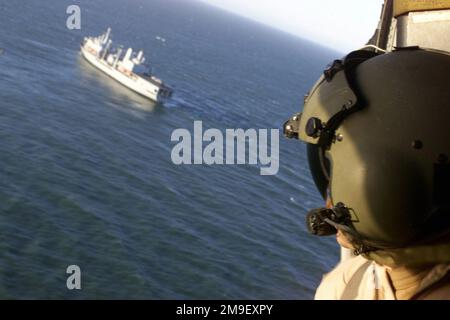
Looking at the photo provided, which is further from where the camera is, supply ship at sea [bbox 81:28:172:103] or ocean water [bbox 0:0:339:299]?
supply ship at sea [bbox 81:28:172:103]

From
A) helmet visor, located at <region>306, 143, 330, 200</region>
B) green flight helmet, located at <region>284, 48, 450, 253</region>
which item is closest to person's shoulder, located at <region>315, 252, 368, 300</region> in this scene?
green flight helmet, located at <region>284, 48, 450, 253</region>

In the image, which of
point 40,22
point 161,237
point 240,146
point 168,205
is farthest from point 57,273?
point 40,22

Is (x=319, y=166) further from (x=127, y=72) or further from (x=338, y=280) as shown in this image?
(x=127, y=72)

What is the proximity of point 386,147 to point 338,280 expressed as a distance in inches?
42.1

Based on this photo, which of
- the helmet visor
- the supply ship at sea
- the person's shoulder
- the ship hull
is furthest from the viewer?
the supply ship at sea

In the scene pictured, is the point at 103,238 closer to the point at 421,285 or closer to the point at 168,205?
the point at 168,205

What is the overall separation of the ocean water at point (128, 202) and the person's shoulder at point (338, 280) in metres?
27.2

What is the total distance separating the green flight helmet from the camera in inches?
98.7

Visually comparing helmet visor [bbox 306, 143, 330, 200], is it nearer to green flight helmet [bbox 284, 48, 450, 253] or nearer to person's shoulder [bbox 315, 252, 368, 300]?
green flight helmet [bbox 284, 48, 450, 253]

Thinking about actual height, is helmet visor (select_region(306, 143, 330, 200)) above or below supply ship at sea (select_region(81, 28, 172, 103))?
below

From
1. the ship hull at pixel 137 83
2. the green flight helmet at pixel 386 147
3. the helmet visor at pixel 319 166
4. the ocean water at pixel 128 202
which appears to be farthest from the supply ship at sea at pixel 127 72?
the green flight helmet at pixel 386 147

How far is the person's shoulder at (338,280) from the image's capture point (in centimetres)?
313

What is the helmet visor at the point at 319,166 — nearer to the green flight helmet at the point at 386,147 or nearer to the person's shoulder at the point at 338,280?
the green flight helmet at the point at 386,147

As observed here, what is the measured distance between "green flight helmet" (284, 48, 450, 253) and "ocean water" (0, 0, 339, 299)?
1096 inches
